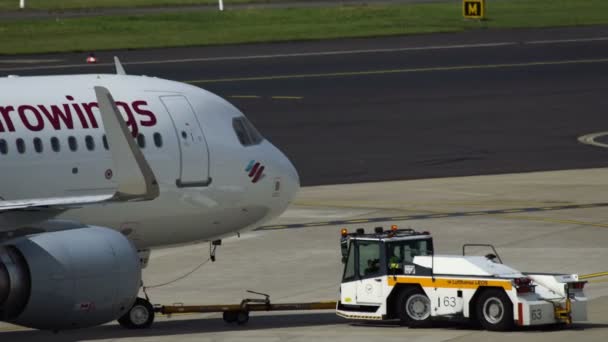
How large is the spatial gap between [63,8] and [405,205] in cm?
7823

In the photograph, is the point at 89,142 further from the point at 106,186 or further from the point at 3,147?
the point at 3,147

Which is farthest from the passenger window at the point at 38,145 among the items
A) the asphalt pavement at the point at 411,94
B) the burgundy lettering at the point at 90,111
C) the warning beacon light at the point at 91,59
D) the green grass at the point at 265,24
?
the green grass at the point at 265,24

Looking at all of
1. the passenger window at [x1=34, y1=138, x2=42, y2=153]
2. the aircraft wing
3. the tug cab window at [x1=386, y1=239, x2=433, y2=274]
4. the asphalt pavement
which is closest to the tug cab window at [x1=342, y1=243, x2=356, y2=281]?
the tug cab window at [x1=386, y1=239, x2=433, y2=274]

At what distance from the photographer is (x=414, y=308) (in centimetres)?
3553

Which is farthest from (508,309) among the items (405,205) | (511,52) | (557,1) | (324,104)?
(557,1)

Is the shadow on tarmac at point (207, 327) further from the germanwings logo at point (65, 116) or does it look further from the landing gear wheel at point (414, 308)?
the germanwings logo at point (65, 116)

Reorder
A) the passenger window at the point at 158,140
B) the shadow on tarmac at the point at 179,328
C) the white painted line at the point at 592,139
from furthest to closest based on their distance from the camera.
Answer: the white painted line at the point at 592,139 < the passenger window at the point at 158,140 < the shadow on tarmac at the point at 179,328

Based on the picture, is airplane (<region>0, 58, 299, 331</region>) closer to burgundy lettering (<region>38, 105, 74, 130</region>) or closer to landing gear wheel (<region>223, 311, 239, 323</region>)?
burgundy lettering (<region>38, 105, 74, 130</region>)

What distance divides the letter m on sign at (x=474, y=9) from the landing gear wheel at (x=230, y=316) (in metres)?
81.1

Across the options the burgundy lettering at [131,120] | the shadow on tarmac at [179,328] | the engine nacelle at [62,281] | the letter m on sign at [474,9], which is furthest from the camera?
the letter m on sign at [474,9]

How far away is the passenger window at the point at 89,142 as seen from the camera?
34656 mm

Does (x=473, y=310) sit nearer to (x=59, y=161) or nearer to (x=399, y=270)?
(x=399, y=270)

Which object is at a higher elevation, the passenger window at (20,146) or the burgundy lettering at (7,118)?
the burgundy lettering at (7,118)

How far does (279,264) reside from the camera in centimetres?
4541
